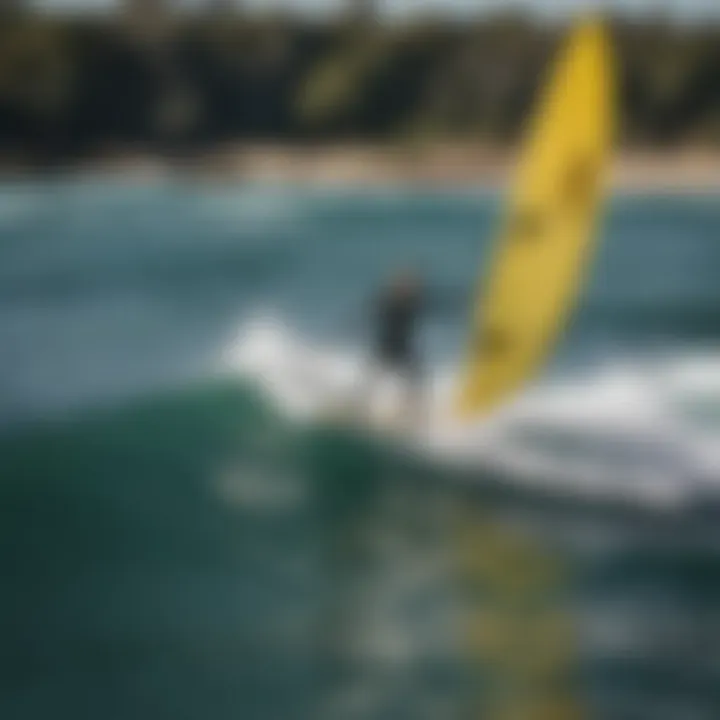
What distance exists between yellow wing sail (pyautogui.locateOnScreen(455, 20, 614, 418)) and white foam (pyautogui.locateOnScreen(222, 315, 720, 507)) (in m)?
0.02

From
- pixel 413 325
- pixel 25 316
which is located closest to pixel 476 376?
pixel 413 325

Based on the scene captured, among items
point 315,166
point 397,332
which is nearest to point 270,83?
point 315,166

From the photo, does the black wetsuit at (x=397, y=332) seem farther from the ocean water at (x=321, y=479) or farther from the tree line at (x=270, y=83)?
the tree line at (x=270, y=83)

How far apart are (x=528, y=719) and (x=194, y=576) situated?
0.92ft

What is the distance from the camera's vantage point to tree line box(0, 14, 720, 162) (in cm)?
118

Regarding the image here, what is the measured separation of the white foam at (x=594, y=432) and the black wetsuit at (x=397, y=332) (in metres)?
0.02

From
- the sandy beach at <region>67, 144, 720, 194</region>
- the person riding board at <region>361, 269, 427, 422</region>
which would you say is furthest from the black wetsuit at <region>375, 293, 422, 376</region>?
the sandy beach at <region>67, 144, 720, 194</region>

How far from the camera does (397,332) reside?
3.77 ft

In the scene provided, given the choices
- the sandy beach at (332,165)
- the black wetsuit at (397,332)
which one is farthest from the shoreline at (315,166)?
the black wetsuit at (397,332)

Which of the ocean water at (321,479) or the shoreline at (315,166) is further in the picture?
the shoreline at (315,166)

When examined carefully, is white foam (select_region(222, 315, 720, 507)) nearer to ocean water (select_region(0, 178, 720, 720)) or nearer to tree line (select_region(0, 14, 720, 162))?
ocean water (select_region(0, 178, 720, 720))

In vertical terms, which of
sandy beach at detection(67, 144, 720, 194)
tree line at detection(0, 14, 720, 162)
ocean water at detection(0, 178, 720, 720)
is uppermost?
tree line at detection(0, 14, 720, 162)

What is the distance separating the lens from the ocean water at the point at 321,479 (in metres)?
1.09

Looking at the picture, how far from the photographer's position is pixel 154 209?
119 centimetres
